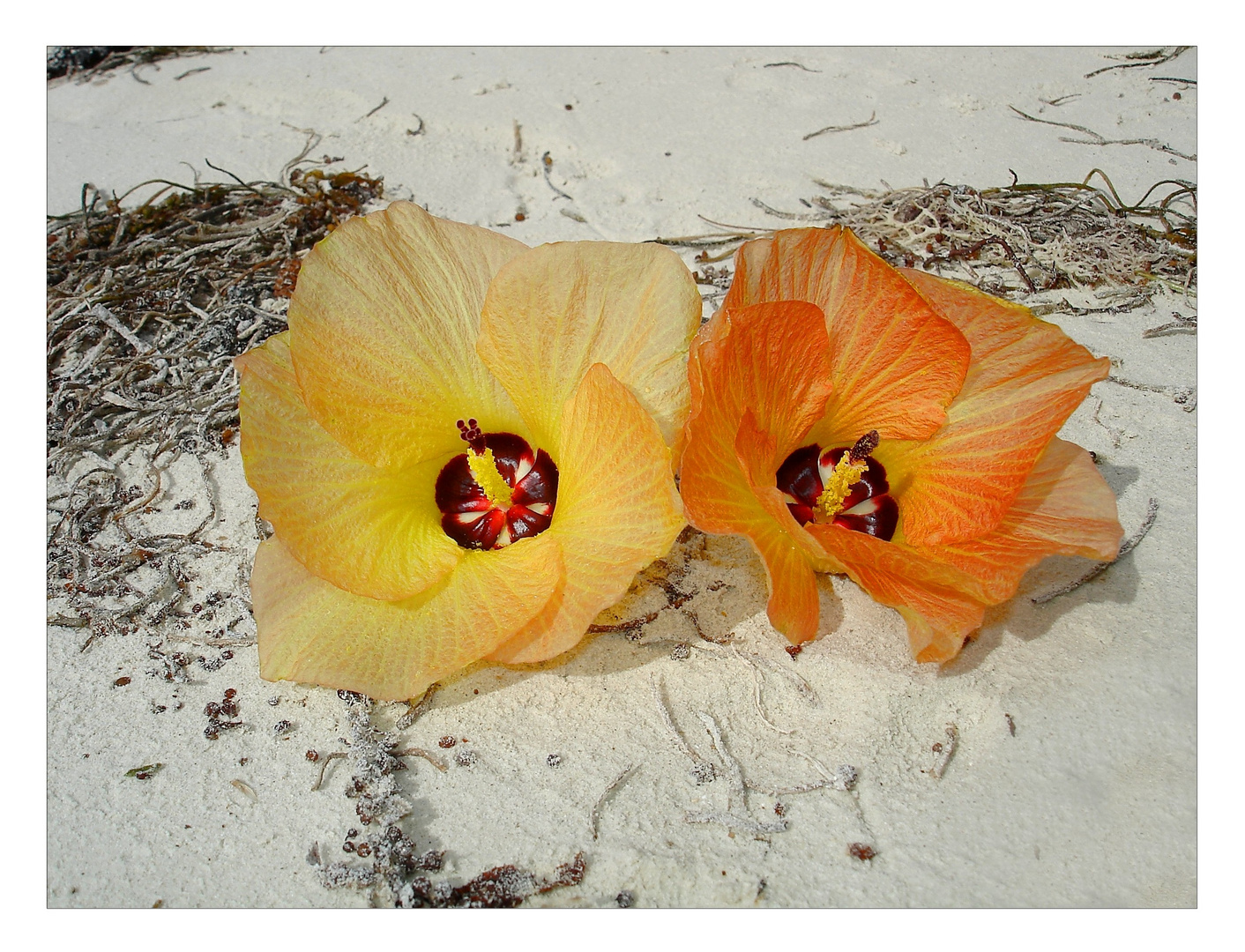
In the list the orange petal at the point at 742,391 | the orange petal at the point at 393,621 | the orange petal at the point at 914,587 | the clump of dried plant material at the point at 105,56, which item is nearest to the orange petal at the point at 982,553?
the orange petal at the point at 914,587

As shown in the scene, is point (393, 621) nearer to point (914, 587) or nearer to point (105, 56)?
point (914, 587)

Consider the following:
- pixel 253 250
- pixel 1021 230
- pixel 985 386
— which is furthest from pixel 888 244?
pixel 253 250

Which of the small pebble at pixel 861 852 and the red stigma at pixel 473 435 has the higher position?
the red stigma at pixel 473 435

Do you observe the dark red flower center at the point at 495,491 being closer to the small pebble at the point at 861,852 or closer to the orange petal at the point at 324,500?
the orange petal at the point at 324,500

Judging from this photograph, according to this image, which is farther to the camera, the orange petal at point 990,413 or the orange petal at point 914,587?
the orange petal at point 990,413

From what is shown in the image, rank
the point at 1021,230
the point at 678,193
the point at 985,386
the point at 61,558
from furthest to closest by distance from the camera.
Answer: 1. the point at 678,193
2. the point at 1021,230
3. the point at 61,558
4. the point at 985,386

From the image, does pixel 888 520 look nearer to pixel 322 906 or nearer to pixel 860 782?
pixel 860 782
